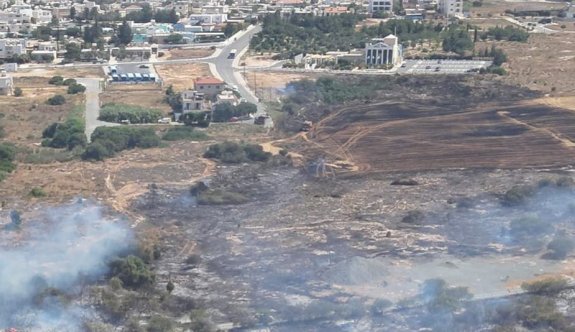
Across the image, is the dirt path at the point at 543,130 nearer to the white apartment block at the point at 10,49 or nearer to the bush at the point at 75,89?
the bush at the point at 75,89

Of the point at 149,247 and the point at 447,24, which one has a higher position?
the point at 447,24

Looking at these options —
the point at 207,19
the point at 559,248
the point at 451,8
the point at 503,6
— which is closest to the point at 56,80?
the point at 207,19

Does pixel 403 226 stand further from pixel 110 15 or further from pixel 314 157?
pixel 110 15

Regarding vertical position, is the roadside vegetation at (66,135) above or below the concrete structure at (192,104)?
below

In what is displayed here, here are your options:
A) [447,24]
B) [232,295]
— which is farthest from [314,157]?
A: [447,24]

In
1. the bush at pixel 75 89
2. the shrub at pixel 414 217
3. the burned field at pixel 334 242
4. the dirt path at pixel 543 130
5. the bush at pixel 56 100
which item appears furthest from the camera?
the bush at pixel 75 89

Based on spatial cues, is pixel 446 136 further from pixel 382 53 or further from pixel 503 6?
Result: pixel 503 6

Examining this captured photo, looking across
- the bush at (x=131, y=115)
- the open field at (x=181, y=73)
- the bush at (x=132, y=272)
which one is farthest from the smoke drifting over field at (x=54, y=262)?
the open field at (x=181, y=73)
